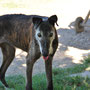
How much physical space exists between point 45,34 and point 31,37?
0.53m

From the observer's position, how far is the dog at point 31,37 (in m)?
4.09

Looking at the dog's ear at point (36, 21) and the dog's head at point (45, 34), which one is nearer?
the dog's head at point (45, 34)

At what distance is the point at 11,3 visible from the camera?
19.0 metres

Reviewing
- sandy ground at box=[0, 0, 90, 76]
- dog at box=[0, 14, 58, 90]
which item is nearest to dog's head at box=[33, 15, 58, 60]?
dog at box=[0, 14, 58, 90]

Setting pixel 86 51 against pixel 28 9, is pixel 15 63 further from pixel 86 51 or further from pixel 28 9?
pixel 28 9

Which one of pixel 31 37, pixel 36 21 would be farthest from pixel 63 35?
pixel 36 21

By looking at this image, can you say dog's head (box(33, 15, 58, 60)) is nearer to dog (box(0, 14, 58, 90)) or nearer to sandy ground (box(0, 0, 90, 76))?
dog (box(0, 14, 58, 90))

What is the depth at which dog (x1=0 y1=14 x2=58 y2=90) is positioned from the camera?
409 cm

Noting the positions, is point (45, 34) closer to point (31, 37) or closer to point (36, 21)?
point (36, 21)

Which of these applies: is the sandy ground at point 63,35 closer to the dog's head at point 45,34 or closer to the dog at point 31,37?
the dog at point 31,37

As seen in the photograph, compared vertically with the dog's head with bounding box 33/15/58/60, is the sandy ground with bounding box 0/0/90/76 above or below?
below

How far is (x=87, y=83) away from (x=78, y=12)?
12098mm

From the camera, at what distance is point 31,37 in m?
4.51

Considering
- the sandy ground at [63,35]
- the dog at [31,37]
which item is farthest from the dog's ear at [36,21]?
the sandy ground at [63,35]
